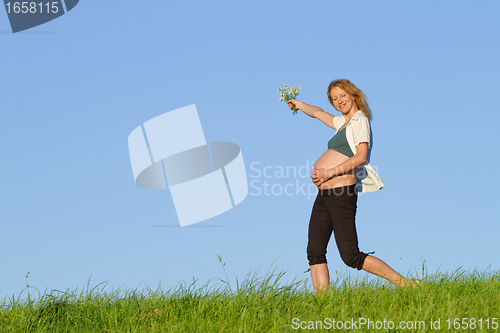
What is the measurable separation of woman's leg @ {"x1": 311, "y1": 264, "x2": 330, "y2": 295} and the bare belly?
83cm

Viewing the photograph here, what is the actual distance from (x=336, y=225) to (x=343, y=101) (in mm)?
1388

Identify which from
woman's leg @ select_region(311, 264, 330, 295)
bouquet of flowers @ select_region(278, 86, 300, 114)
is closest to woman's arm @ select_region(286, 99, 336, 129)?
bouquet of flowers @ select_region(278, 86, 300, 114)

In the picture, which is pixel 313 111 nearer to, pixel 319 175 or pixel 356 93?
pixel 356 93

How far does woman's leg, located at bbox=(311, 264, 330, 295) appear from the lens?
475 cm

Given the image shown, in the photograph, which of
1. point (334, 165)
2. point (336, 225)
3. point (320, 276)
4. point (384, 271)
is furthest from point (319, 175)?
point (384, 271)

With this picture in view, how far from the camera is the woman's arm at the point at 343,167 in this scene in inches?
183

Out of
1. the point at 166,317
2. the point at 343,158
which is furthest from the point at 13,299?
the point at 343,158

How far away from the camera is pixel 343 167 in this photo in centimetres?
466

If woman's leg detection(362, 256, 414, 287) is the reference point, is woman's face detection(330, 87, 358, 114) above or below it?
above

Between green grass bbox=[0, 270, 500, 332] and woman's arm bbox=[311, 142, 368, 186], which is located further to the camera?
woman's arm bbox=[311, 142, 368, 186]

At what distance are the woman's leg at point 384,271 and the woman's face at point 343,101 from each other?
1.66m

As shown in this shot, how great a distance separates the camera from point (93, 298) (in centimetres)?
492

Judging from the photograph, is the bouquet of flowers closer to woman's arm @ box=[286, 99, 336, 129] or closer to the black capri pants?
woman's arm @ box=[286, 99, 336, 129]

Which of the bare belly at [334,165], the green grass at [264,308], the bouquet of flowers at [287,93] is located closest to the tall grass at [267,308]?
the green grass at [264,308]
